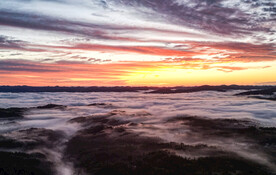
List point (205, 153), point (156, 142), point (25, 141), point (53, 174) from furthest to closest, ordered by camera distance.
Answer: point (25, 141) < point (156, 142) < point (205, 153) < point (53, 174)

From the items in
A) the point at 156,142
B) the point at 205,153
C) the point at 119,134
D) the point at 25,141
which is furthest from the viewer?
the point at 119,134

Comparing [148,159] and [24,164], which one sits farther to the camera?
[148,159]

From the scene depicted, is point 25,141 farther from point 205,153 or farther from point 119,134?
point 205,153

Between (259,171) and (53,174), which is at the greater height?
(259,171)

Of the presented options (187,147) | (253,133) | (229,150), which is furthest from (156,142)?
(253,133)

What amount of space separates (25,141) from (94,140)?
9.42 meters

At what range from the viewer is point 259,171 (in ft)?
54.0

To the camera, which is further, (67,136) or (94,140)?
(67,136)

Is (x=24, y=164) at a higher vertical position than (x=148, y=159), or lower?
lower

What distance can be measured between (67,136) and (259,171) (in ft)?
89.4

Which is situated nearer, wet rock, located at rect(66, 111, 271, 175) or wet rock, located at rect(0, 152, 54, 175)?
wet rock, located at rect(66, 111, 271, 175)

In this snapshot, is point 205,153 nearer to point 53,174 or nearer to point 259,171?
point 259,171

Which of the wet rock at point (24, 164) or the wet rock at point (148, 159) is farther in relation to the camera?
the wet rock at point (24, 164)

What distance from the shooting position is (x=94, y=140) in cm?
2955
